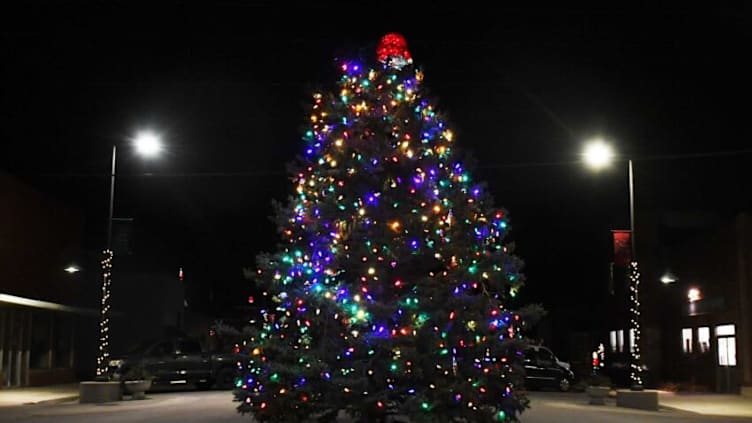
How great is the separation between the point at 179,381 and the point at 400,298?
1725 centimetres

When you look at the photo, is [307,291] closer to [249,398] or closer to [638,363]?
[249,398]

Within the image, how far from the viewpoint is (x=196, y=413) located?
1722 centimetres

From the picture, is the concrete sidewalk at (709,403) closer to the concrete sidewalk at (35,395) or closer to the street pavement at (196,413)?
the street pavement at (196,413)

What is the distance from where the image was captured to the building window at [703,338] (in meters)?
30.2

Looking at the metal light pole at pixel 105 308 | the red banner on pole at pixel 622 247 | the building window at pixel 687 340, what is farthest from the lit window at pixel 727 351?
the metal light pole at pixel 105 308

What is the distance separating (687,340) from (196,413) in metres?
21.7

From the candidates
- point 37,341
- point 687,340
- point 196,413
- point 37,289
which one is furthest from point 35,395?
point 687,340

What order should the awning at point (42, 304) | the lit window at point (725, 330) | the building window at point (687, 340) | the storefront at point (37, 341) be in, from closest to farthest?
the awning at point (42, 304) → the storefront at point (37, 341) → the lit window at point (725, 330) → the building window at point (687, 340)

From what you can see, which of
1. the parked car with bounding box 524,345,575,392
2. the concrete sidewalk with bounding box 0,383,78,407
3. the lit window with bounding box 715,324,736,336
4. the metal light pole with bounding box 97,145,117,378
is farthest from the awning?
the lit window with bounding box 715,324,736,336

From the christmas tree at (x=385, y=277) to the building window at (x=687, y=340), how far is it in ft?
76.8

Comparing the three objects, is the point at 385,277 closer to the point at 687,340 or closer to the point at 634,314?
the point at 634,314

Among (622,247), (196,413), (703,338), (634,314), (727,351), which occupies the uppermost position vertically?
(622,247)

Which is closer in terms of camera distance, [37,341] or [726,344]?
[726,344]

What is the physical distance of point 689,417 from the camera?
18781mm
